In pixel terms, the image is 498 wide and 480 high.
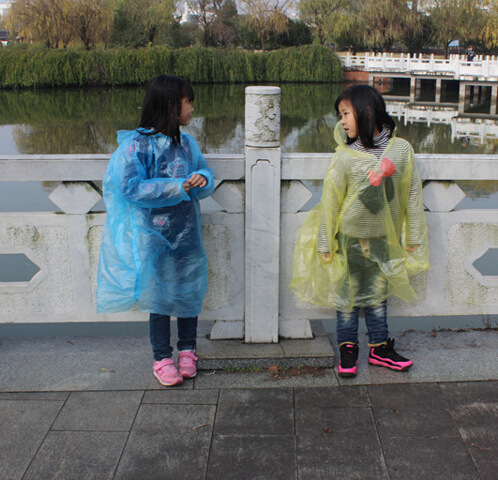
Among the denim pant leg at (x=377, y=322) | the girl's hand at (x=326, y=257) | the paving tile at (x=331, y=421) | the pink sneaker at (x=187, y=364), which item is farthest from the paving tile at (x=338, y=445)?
the girl's hand at (x=326, y=257)

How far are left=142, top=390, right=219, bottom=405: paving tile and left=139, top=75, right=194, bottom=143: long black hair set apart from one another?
1115 millimetres

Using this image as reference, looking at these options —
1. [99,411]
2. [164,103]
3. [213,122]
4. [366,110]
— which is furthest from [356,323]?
[213,122]

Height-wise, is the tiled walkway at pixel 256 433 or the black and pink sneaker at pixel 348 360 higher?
the black and pink sneaker at pixel 348 360

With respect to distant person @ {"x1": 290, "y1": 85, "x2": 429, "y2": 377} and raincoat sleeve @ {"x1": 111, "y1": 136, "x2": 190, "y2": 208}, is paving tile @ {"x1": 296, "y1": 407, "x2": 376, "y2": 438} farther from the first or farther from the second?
raincoat sleeve @ {"x1": 111, "y1": 136, "x2": 190, "y2": 208}

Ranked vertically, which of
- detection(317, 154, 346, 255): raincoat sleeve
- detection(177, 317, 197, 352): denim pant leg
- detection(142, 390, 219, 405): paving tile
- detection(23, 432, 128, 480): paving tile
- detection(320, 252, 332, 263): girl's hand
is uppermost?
detection(317, 154, 346, 255): raincoat sleeve

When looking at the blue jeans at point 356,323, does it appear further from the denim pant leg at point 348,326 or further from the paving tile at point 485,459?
the paving tile at point 485,459

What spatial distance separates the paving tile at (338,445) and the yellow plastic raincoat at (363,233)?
1.71 ft

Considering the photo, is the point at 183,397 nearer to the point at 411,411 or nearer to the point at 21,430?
the point at 21,430

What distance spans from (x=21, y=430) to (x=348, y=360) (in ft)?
4.71

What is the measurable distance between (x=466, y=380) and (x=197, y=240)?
1.38 meters

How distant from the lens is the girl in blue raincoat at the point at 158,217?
2469 mm

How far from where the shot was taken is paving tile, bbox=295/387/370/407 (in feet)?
8.46

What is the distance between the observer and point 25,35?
29203 millimetres

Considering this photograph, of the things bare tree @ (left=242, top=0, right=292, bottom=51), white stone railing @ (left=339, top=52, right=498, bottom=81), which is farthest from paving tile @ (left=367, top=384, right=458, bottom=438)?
bare tree @ (left=242, top=0, right=292, bottom=51)
